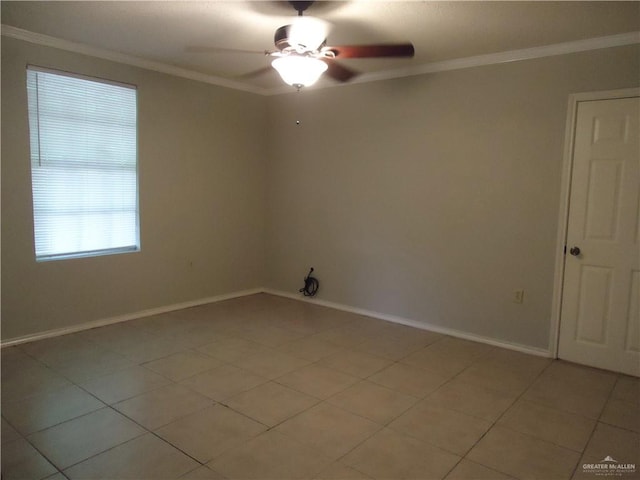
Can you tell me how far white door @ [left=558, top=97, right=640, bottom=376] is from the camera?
127 inches

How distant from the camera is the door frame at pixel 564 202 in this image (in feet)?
10.9

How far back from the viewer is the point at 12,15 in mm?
3080

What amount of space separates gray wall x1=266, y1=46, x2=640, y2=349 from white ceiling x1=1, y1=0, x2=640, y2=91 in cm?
36

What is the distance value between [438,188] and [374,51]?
66.2 inches

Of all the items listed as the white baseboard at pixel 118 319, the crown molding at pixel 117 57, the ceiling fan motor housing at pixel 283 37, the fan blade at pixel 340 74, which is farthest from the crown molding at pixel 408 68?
the white baseboard at pixel 118 319

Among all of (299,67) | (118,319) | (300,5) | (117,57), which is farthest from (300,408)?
(117,57)

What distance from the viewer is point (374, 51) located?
280 centimetres

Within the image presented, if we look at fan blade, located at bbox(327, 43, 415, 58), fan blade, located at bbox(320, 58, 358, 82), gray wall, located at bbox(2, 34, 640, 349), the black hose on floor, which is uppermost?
fan blade, located at bbox(320, 58, 358, 82)

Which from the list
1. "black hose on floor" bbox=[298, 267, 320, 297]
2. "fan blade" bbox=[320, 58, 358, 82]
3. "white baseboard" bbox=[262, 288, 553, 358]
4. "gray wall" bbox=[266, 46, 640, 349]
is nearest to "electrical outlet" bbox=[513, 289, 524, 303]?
"gray wall" bbox=[266, 46, 640, 349]

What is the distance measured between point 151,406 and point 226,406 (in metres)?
0.45

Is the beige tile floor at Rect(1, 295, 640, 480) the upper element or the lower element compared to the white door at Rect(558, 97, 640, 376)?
lower

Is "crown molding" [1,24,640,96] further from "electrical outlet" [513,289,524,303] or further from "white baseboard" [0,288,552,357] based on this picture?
"white baseboard" [0,288,552,357]

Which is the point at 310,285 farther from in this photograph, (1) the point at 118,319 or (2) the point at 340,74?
(2) the point at 340,74

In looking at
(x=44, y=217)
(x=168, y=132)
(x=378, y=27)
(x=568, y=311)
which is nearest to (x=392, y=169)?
(x=378, y=27)
